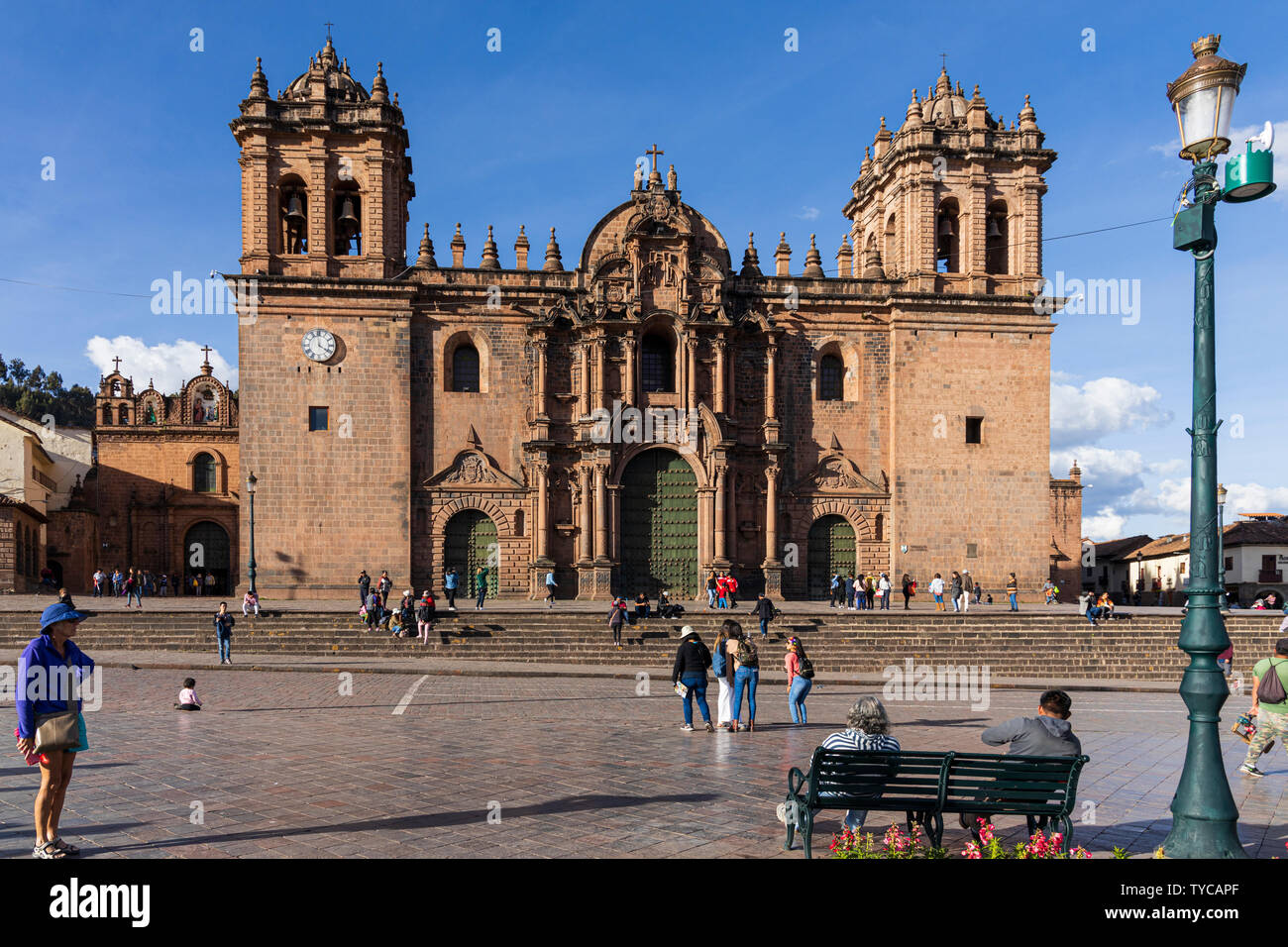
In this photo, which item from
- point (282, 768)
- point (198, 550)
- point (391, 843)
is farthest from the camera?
point (198, 550)

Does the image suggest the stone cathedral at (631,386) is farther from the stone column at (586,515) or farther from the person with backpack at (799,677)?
the person with backpack at (799,677)

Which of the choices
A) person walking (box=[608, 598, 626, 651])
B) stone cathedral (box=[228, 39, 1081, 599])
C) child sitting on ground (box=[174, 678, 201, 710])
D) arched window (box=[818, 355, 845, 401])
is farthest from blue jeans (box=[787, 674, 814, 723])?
arched window (box=[818, 355, 845, 401])

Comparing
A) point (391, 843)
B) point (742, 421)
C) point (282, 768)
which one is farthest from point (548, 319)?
point (391, 843)

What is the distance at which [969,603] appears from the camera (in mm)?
33594

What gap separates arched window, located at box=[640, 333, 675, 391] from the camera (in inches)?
1371

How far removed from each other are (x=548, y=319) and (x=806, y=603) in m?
12.7

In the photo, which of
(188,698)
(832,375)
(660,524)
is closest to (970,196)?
(832,375)

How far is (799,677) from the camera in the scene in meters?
13.9

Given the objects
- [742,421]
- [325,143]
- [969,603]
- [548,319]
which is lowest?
[969,603]

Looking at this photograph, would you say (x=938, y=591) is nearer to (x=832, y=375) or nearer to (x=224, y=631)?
(x=832, y=375)

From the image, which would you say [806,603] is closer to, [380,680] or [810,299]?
[810,299]

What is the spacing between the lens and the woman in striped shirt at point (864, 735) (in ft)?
24.7

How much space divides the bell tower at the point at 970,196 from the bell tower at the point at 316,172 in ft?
55.9
